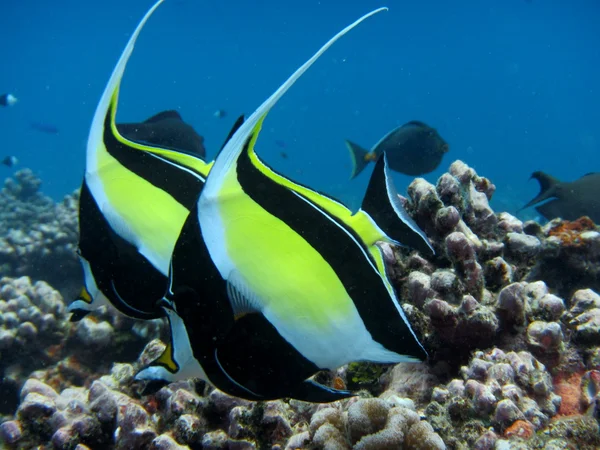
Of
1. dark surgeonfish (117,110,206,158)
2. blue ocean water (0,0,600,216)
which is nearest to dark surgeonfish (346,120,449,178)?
dark surgeonfish (117,110,206,158)

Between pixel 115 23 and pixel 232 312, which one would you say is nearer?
pixel 232 312

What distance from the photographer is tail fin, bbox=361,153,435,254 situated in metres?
1.00

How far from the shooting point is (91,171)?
1.17 meters

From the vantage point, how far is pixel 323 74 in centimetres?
9681

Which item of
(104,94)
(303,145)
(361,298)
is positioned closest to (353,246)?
(361,298)

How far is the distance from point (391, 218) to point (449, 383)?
145 cm

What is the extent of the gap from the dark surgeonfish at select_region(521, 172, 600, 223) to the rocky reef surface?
1.56m

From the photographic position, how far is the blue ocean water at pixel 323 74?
53.5 meters

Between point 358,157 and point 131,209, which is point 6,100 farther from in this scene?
point 131,209

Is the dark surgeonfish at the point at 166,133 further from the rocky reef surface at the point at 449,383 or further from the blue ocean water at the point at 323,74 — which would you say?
the blue ocean water at the point at 323,74

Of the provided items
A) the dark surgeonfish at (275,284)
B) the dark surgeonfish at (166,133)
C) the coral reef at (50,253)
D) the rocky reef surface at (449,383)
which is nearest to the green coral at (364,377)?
the rocky reef surface at (449,383)

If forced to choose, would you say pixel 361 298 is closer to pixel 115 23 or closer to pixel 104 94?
pixel 104 94

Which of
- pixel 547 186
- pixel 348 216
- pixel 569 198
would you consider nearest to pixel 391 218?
pixel 348 216

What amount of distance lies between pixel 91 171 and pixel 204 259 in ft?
1.65
